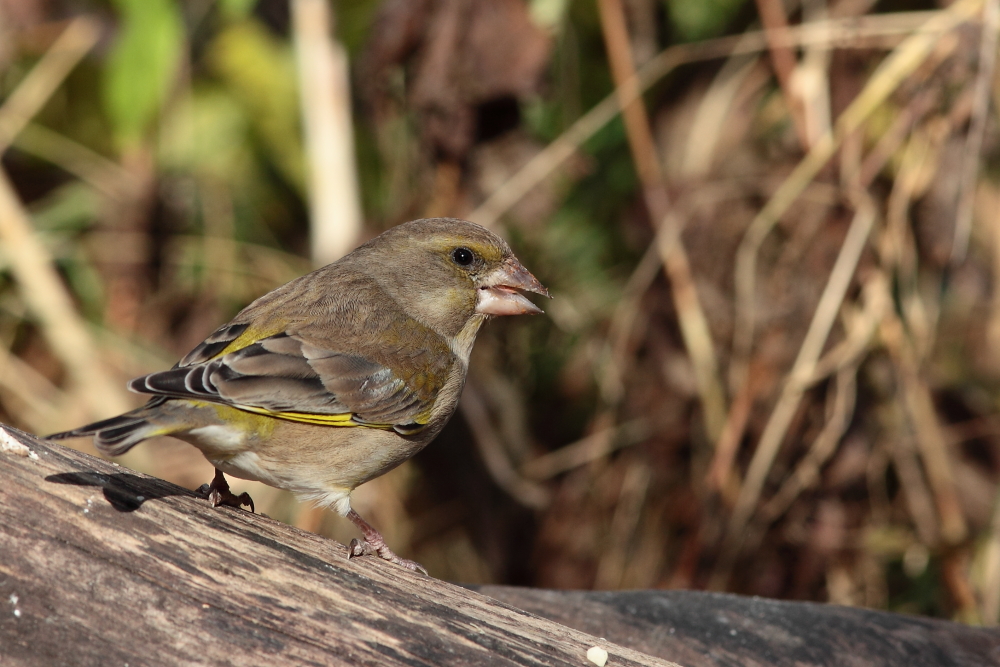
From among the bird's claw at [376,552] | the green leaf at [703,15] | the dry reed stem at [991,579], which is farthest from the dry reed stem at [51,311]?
the dry reed stem at [991,579]

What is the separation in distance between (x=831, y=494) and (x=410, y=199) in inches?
102

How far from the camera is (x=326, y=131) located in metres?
5.63

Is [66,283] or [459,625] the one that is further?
[66,283]

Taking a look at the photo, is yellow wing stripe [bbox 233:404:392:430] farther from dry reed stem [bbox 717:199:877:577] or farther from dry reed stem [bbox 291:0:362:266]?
dry reed stem [bbox 717:199:877:577]

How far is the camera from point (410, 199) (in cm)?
548

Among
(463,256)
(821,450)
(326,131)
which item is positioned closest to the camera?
(463,256)

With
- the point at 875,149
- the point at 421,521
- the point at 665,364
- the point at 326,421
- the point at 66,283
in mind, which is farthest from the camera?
the point at 66,283

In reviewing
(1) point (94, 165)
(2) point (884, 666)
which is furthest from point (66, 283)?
(2) point (884, 666)

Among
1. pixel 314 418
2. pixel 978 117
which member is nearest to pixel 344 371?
pixel 314 418

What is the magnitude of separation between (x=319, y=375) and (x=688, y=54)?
3095 mm

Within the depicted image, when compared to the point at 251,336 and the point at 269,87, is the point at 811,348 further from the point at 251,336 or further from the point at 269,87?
the point at 269,87

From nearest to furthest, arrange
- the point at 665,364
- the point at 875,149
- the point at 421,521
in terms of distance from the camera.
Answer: the point at 875,149 < the point at 665,364 < the point at 421,521

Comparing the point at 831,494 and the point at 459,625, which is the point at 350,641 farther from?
the point at 831,494

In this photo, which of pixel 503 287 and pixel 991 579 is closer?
pixel 503 287
